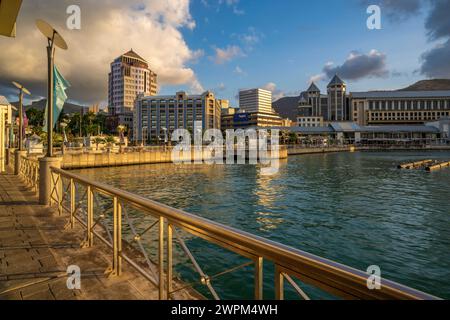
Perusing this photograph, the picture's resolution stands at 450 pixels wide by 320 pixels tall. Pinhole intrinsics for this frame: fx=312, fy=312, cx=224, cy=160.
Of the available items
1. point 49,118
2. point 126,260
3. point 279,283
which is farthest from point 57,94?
point 279,283

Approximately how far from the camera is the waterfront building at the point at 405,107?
554 feet

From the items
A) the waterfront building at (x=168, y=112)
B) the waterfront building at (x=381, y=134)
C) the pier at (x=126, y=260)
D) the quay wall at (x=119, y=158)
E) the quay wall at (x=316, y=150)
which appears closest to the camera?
the pier at (x=126, y=260)

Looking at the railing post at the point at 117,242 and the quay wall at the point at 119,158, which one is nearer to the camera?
the railing post at the point at 117,242

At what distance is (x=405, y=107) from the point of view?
561ft

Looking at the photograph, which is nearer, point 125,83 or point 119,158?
point 119,158

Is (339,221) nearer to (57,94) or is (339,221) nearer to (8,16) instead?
(57,94)

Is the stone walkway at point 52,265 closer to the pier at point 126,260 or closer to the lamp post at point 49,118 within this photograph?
the pier at point 126,260

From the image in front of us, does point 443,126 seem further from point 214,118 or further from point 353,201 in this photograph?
point 353,201

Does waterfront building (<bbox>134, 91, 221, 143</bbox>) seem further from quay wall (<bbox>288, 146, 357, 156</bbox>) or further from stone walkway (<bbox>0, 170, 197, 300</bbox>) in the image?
stone walkway (<bbox>0, 170, 197, 300</bbox>)

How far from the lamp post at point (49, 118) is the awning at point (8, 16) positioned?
3.31 metres

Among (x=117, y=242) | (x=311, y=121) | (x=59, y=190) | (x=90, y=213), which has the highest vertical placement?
(x=311, y=121)

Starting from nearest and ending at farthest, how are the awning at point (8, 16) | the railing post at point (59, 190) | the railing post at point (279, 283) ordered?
the railing post at point (279, 283) → the awning at point (8, 16) → the railing post at point (59, 190)

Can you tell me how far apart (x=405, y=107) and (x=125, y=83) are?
6214 inches

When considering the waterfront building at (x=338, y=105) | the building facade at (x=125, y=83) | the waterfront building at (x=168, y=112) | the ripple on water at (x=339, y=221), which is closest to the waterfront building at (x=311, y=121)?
the waterfront building at (x=338, y=105)
